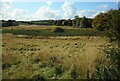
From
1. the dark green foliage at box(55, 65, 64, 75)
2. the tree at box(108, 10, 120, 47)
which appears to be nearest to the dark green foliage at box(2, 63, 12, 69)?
the dark green foliage at box(55, 65, 64, 75)

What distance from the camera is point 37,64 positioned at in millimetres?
12734

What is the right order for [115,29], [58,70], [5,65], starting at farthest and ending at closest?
[5,65], [58,70], [115,29]

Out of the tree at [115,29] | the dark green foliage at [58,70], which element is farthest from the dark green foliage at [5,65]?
the tree at [115,29]

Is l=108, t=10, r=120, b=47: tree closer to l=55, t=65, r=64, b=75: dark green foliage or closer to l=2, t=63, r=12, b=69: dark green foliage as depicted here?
l=55, t=65, r=64, b=75: dark green foliage

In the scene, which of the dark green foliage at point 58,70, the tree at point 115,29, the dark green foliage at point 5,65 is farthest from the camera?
the dark green foliage at point 5,65

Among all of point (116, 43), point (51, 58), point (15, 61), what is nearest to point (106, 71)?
point (116, 43)

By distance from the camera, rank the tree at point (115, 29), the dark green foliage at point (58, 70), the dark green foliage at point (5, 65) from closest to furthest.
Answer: the tree at point (115, 29) → the dark green foliage at point (58, 70) → the dark green foliage at point (5, 65)

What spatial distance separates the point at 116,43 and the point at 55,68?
8.94 feet

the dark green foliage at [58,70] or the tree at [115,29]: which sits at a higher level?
the tree at [115,29]

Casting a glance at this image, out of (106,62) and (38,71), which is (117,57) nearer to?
(106,62)

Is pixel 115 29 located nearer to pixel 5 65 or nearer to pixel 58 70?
pixel 58 70

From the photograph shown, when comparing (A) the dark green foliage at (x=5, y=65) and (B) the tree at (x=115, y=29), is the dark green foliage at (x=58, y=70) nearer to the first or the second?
(B) the tree at (x=115, y=29)

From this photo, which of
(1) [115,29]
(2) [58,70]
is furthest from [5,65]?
(1) [115,29]

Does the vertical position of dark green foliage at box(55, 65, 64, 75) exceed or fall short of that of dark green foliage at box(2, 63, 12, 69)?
it exceeds it
